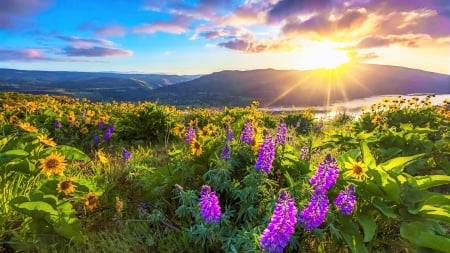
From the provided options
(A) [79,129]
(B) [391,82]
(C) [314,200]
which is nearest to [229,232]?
(C) [314,200]

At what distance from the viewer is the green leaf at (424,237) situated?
8.29ft

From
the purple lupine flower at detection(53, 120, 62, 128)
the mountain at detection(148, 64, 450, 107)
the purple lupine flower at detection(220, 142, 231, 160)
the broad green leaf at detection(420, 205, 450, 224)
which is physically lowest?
the mountain at detection(148, 64, 450, 107)

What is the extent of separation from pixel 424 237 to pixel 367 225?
1.15 ft

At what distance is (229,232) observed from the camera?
9.93ft

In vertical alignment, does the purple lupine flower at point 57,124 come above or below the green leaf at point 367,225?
above

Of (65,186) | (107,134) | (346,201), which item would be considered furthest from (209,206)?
(107,134)

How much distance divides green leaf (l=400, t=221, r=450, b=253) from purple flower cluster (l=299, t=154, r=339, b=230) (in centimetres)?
64

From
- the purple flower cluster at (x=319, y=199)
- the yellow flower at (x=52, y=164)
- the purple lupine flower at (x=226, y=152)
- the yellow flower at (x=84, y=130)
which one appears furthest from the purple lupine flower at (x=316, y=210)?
the yellow flower at (x=84, y=130)

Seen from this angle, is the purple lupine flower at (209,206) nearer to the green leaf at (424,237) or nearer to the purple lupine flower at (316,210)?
the purple lupine flower at (316,210)

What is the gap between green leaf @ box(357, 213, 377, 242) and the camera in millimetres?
2628

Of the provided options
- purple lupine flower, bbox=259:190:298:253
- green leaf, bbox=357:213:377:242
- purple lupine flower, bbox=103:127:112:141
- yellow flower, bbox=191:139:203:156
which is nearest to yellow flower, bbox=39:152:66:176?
yellow flower, bbox=191:139:203:156

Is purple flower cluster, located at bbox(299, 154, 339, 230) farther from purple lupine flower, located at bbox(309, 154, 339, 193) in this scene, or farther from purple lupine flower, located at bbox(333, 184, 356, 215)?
purple lupine flower, located at bbox(333, 184, 356, 215)

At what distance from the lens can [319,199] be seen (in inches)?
96.6

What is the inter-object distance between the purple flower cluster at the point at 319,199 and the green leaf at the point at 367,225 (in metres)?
0.34
